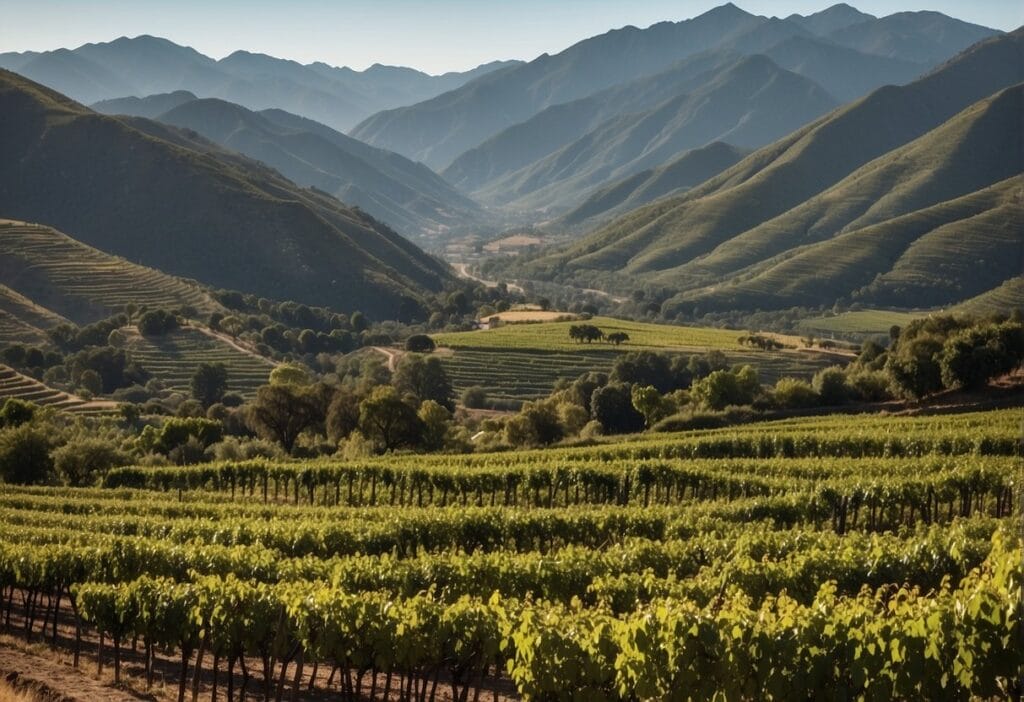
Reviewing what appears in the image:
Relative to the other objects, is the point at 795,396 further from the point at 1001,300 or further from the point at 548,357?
the point at 1001,300

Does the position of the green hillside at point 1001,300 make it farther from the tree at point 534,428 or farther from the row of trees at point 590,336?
the tree at point 534,428

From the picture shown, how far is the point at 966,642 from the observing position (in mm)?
14727

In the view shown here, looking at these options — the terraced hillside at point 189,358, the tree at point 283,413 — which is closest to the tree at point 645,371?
the tree at point 283,413

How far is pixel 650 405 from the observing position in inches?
3223

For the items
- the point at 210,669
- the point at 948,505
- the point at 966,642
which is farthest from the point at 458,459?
the point at 966,642

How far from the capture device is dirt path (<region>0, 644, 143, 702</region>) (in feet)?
75.3

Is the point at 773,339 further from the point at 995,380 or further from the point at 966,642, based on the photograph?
the point at 966,642

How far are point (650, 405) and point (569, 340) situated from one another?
189 ft

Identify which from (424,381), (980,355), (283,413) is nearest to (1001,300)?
(424,381)

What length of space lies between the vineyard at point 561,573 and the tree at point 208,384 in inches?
2253

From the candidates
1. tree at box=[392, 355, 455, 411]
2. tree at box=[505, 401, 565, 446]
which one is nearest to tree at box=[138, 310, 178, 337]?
tree at box=[392, 355, 455, 411]

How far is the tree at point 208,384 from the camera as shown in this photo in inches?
4486

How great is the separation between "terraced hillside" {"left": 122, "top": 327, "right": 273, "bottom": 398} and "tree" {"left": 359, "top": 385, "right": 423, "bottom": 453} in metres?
48.6

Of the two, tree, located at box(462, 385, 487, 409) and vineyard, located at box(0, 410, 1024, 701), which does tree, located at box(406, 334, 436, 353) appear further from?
vineyard, located at box(0, 410, 1024, 701)
